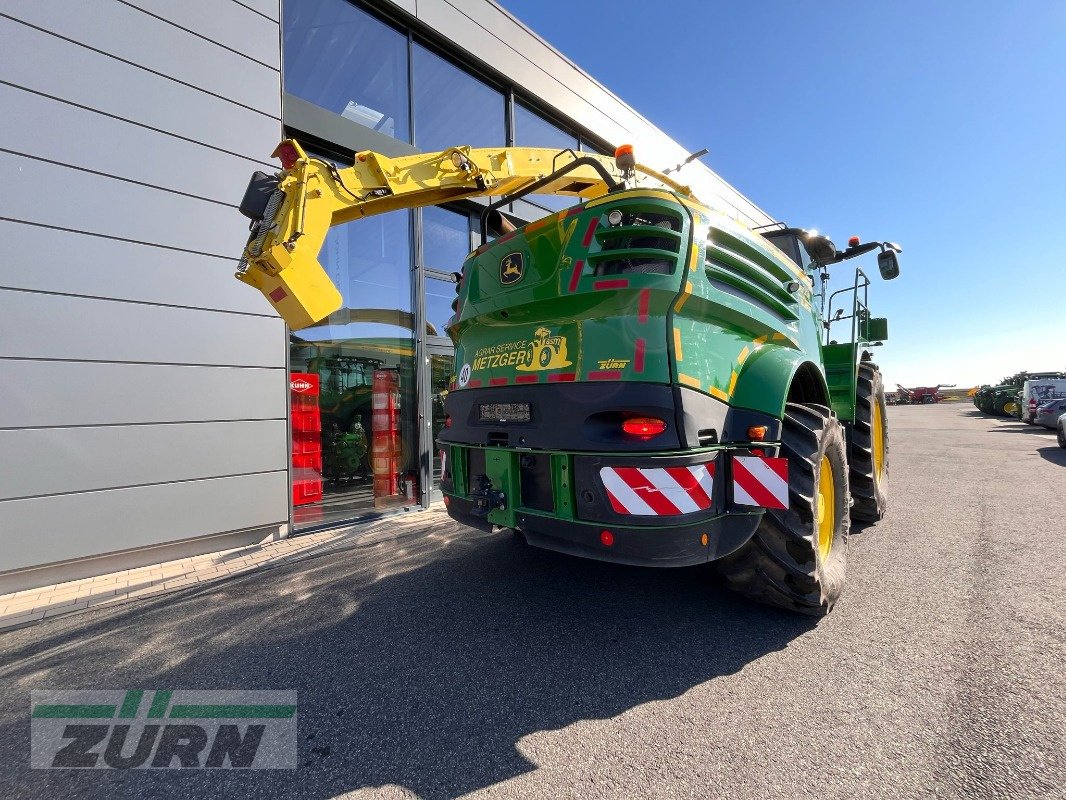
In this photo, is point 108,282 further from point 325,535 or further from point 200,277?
point 325,535

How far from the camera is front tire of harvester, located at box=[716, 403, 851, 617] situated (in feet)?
8.64

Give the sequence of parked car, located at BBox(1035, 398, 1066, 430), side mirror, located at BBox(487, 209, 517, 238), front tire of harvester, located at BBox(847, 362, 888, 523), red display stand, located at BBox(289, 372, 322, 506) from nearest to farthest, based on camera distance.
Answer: side mirror, located at BBox(487, 209, 517, 238), front tire of harvester, located at BBox(847, 362, 888, 523), red display stand, located at BBox(289, 372, 322, 506), parked car, located at BBox(1035, 398, 1066, 430)

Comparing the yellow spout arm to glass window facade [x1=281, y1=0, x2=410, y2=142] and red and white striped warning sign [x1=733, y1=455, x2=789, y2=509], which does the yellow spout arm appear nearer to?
red and white striped warning sign [x1=733, y1=455, x2=789, y2=509]

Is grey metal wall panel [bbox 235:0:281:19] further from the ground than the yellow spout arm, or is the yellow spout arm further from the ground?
grey metal wall panel [bbox 235:0:281:19]

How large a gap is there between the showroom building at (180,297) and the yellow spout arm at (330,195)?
1966 mm

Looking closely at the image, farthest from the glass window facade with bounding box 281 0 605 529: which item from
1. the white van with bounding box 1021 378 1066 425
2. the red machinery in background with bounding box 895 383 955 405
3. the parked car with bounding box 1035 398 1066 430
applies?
the red machinery in background with bounding box 895 383 955 405

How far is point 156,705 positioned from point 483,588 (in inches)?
73.9

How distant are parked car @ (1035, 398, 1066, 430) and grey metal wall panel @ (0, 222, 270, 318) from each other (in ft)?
67.0

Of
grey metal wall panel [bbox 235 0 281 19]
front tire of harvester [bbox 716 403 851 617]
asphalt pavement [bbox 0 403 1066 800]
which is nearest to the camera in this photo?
asphalt pavement [bbox 0 403 1066 800]

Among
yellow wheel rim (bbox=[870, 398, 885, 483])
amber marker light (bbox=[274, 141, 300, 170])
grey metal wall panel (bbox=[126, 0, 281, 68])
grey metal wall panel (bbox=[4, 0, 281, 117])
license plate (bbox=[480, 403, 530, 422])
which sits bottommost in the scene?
yellow wheel rim (bbox=[870, 398, 885, 483])

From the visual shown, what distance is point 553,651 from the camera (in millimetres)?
2572

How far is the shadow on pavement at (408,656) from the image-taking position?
5.87 ft

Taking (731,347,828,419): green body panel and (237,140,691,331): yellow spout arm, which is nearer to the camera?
(731,347,828,419): green body panel

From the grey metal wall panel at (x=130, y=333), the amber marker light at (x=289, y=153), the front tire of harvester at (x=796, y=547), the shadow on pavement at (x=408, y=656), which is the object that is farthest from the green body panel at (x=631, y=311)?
the grey metal wall panel at (x=130, y=333)
